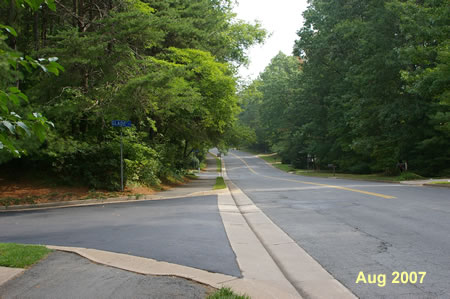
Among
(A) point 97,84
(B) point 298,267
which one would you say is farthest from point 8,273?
(A) point 97,84

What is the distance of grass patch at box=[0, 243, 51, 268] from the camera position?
5.46 metres

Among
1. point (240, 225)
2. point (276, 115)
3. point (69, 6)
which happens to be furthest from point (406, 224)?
point (276, 115)

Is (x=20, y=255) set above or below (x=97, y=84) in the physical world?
below

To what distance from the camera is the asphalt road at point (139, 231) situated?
20.3 feet

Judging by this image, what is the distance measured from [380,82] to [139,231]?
89.5 ft

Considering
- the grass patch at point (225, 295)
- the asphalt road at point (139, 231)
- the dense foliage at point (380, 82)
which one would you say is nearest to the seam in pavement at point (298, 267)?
the asphalt road at point (139, 231)

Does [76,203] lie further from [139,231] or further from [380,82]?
[380,82]

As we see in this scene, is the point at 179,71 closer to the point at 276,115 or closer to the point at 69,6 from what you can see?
the point at 69,6

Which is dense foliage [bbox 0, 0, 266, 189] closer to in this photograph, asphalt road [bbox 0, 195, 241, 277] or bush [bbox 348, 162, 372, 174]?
asphalt road [bbox 0, 195, 241, 277]

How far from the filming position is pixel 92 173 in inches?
650

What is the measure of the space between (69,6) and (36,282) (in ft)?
58.4

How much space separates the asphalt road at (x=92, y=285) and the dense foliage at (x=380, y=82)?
18.6 m

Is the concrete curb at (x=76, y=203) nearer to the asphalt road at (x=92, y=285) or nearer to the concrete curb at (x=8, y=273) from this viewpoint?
the concrete curb at (x=8, y=273)

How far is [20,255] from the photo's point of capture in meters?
5.82
